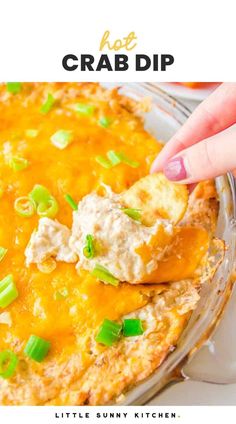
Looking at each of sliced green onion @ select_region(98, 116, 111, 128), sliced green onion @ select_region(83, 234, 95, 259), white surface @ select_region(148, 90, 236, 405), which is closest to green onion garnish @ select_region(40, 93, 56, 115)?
sliced green onion @ select_region(98, 116, 111, 128)

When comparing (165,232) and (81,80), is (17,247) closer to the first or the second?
(165,232)

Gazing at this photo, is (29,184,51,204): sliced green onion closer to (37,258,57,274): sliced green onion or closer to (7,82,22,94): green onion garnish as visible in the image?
(37,258,57,274): sliced green onion

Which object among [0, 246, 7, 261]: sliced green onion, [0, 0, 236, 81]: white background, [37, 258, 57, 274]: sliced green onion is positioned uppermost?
[0, 0, 236, 81]: white background

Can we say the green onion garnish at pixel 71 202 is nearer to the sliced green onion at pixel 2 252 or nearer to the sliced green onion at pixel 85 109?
the sliced green onion at pixel 2 252

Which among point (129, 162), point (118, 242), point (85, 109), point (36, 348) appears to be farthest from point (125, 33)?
point (36, 348)

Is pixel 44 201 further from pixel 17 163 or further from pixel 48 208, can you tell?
pixel 17 163

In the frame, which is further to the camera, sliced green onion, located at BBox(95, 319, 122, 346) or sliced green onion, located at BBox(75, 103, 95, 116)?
sliced green onion, located at BBox(75, 103, 95, 116)
